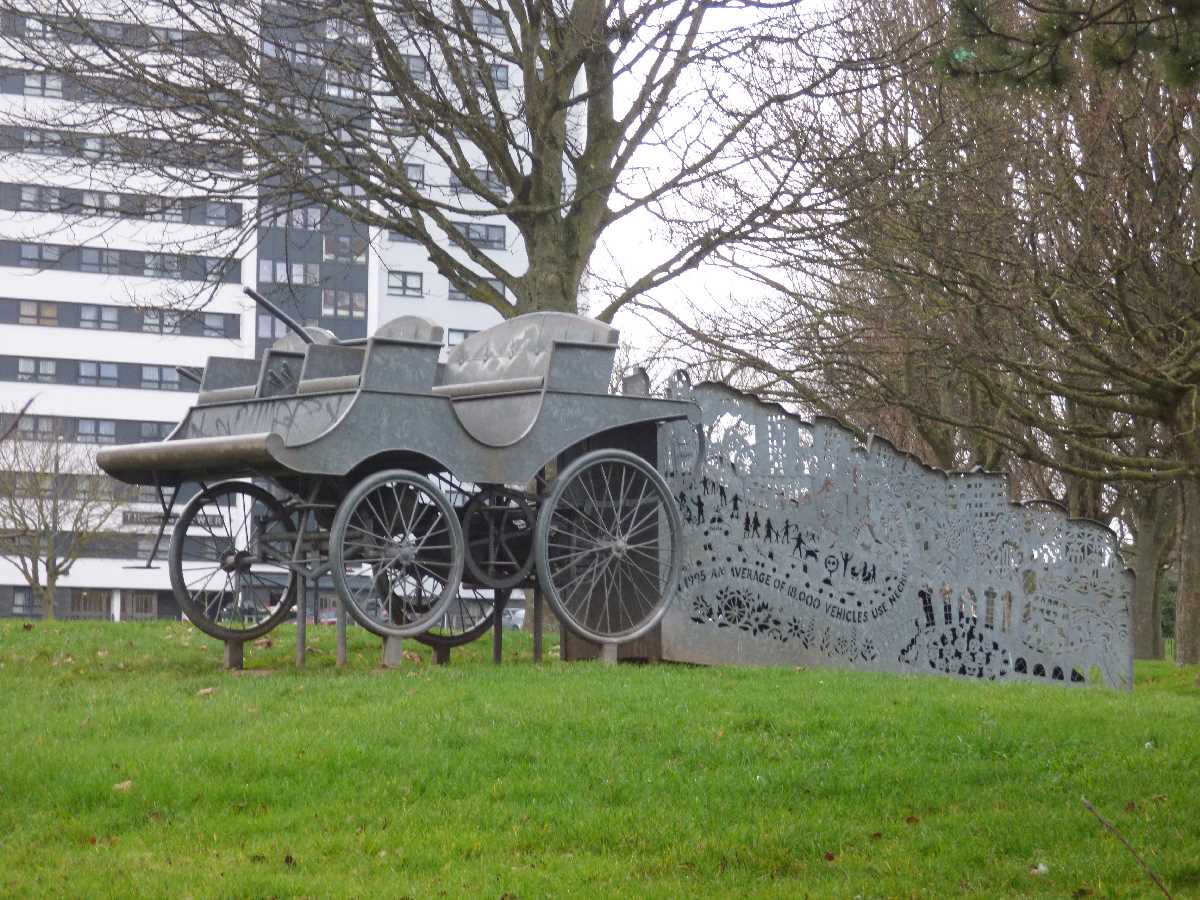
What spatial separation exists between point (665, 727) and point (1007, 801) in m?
1.91

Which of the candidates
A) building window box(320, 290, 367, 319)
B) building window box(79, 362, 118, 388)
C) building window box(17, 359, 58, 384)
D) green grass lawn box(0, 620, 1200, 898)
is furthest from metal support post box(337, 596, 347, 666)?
building window box(79, 362, 118, 388)

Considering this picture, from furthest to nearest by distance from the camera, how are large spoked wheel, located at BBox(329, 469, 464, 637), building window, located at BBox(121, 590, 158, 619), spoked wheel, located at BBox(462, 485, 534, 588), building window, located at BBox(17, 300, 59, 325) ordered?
building window, located at BBox(17, 300, 59, 325) < building window, located at BBox(121, 590, 158, 619) < spoked wheel, located at BBox(462, 485, 534, 588) < large spoked wheel, located at BBox(329, 469, 464, 637)

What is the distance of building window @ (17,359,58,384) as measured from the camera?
73.8 metres

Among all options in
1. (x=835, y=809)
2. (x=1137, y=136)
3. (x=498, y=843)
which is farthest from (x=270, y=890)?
(x=1137, y=136)

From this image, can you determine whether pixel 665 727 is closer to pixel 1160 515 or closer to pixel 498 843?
pixel 498 843

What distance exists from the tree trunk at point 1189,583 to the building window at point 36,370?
201 ft

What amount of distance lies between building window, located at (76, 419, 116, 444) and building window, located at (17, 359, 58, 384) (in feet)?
8.19

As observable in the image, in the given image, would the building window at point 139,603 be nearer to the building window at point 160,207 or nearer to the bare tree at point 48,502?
the bare tree at point 48,502

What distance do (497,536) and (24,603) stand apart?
6620 cm

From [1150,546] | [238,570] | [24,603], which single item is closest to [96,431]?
[24,603]

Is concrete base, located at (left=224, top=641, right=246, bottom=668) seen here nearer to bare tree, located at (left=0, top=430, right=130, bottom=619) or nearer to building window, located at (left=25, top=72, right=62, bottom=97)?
building window, located at (left=25, top=72, right=62, bottom=97)

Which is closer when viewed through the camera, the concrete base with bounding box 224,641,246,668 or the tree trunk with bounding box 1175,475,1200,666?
the concrete base with bounding box 224,641,246,668

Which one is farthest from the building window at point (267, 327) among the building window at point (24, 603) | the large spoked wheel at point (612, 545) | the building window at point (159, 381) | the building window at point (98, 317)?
the large spoked wheel at point (612, 545)

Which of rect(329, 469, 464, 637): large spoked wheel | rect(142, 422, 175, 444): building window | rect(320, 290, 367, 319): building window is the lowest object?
rect(329, 469, 464, 637): large spoked wheel
